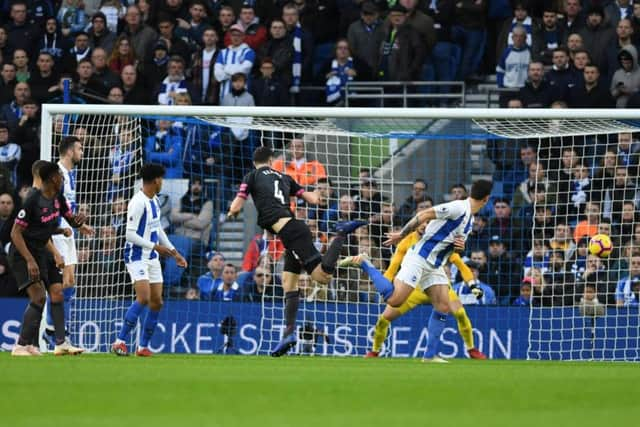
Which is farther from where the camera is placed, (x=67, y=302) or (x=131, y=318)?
(x=67, y=302)

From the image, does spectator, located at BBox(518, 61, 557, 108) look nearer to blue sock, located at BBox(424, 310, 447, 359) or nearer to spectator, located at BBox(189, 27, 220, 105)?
spectator, located at BBox(189, 27, 220, 105)

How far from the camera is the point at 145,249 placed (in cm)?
1453

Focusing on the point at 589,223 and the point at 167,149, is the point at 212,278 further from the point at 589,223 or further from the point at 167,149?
the point at 589,223

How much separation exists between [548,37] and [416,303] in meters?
7.33

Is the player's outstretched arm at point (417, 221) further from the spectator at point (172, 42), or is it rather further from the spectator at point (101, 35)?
the spectator at point (101, 35)

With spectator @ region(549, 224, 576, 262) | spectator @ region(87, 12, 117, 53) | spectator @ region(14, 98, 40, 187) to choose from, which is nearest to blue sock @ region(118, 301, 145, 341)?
spectator @ region(549, 224, 576, 262)

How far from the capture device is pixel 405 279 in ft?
48.4

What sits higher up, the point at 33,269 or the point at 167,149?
the point at 167,149

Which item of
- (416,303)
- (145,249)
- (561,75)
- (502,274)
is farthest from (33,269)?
(561,75)

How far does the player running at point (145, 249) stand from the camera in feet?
47.6

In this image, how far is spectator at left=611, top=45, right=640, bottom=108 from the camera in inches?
808

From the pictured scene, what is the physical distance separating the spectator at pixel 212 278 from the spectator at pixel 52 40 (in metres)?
6.18

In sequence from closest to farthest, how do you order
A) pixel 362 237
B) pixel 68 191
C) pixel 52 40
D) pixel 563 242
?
pixel 68 191 → pixel 563 242 → pixel 362 237 → pixel 52 40

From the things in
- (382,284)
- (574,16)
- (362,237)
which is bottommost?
(382,284)
